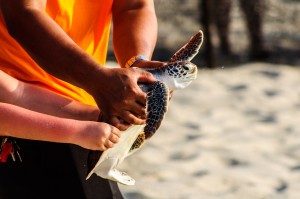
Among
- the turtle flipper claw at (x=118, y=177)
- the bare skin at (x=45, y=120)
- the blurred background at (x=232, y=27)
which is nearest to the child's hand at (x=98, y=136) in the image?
the bare skin at (x=45, y=120)

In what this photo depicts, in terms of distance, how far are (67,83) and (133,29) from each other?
208 millimetres

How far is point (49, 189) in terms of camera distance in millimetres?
1894

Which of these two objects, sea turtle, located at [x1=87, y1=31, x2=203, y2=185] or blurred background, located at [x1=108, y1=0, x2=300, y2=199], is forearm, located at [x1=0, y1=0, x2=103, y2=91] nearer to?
sea turtle, located at [x1=87, y1=31, x2=203, y2=185]

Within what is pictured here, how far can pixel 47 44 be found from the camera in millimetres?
1711

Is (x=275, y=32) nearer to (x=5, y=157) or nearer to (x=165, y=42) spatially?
(x=165, y=42)

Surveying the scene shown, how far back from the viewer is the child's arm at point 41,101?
1753 millimetres

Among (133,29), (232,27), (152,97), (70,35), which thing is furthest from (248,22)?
(152,97)

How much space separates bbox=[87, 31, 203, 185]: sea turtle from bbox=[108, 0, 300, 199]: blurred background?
1630 millimetres

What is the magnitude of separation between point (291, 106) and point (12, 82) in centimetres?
312

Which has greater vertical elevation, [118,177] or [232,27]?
[118,177]

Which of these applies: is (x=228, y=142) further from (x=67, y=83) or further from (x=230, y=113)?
(x=67, y=83)

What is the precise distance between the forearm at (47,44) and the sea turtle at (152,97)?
0.38 ft

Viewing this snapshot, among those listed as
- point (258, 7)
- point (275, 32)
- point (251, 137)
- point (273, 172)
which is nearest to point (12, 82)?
point (273, 172)

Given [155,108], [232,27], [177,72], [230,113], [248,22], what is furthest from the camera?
[232,27]
